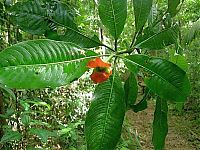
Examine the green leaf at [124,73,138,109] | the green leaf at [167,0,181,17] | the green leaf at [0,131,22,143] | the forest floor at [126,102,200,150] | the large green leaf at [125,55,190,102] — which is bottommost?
the forest floor at [126,102,200,150]

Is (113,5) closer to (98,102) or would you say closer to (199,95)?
(98,102)

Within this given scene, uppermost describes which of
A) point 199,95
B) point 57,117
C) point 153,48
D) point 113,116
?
point 153,48

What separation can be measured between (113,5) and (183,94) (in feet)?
0.78

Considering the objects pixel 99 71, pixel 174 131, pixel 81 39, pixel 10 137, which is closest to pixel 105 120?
pixel 99 71

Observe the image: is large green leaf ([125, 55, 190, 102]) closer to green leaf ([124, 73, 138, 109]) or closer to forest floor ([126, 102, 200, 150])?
green leaf ([124, 73, 138, 109])

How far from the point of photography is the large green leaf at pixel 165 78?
599 millimetres

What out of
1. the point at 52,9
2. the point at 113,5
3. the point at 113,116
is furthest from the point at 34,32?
the point at 113,116

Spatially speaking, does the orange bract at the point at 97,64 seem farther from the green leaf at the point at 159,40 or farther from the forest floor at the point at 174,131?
the forest floor at the point at 174,131

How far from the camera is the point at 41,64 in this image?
1.67 feet

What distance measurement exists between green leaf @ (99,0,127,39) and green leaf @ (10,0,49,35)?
0.17 m

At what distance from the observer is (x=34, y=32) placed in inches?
30.5

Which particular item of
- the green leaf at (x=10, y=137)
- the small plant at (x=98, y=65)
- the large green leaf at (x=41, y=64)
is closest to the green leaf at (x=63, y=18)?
the small plant at (x=98, y=65)

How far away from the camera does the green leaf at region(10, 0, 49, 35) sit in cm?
77

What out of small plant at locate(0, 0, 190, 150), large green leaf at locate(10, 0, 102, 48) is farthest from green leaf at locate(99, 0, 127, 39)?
large green leaf at locate(10, 0, 102, 48)
